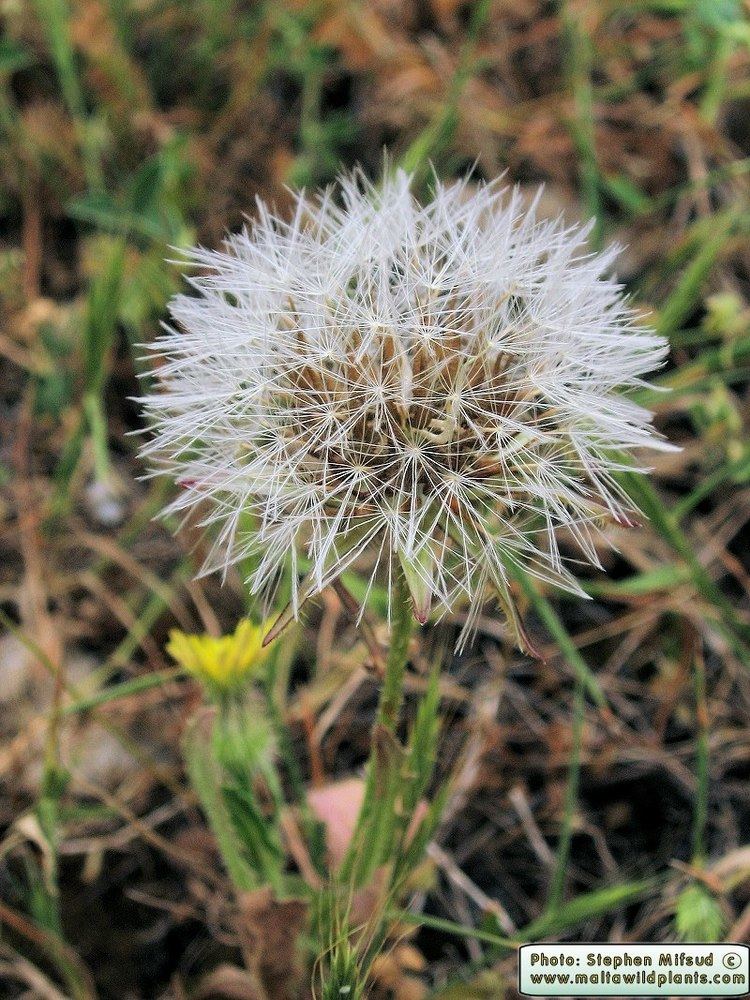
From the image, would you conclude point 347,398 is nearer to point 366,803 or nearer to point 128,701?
point 366,803

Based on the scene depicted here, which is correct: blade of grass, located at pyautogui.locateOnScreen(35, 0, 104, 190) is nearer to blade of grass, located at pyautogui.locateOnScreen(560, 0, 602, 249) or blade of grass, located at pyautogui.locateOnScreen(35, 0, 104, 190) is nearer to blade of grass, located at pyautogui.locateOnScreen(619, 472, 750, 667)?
blade of grass, located at pyautogui.locateOnScreen(560, 0, 602, 249)

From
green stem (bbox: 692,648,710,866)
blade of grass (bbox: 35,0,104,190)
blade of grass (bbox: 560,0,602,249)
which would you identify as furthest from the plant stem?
blade of grass (bbox: 35,0,104,190)

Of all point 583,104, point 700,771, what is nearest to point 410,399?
point 700,771

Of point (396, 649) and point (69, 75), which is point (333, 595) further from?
point (69, 75)

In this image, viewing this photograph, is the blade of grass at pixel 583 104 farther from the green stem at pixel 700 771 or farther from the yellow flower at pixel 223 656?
the yellow flower at pixel 223 656

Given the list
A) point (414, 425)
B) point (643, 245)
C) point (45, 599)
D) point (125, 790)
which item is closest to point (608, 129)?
point (643, 245)

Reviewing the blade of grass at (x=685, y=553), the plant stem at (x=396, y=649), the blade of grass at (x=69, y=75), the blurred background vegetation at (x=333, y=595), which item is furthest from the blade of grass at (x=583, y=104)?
Answer: the plant stem at (x=396, y=649)
